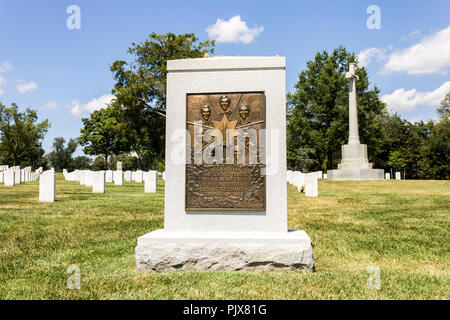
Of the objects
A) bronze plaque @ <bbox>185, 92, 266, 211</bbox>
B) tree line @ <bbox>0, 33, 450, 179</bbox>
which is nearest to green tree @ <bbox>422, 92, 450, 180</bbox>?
tree line @ <bbox>0, 33, 450, 179</bbox>

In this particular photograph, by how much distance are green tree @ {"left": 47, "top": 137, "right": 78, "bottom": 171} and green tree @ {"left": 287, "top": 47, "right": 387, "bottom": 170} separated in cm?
6055

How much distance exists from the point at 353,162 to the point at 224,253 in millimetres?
25319

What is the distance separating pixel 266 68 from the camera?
4.32 metres

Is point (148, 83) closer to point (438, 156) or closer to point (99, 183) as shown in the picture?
point (99, 183)

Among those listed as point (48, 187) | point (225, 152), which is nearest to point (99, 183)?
point (48, 187)

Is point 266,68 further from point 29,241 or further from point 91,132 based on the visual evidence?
point 91,132

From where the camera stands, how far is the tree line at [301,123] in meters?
30.0

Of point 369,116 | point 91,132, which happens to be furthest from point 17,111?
point 369,116

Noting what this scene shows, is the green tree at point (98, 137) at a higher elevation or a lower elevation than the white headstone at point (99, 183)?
higher

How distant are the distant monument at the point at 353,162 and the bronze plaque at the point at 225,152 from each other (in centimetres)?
2367

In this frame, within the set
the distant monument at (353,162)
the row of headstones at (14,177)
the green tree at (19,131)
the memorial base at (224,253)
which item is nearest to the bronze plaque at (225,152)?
the memorial base at (224,253)

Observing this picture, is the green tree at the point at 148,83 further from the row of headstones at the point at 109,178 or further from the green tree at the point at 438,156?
the green tree at the point at 438,156

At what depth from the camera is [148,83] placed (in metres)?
29.1

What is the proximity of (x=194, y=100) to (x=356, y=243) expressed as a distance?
3.59m
